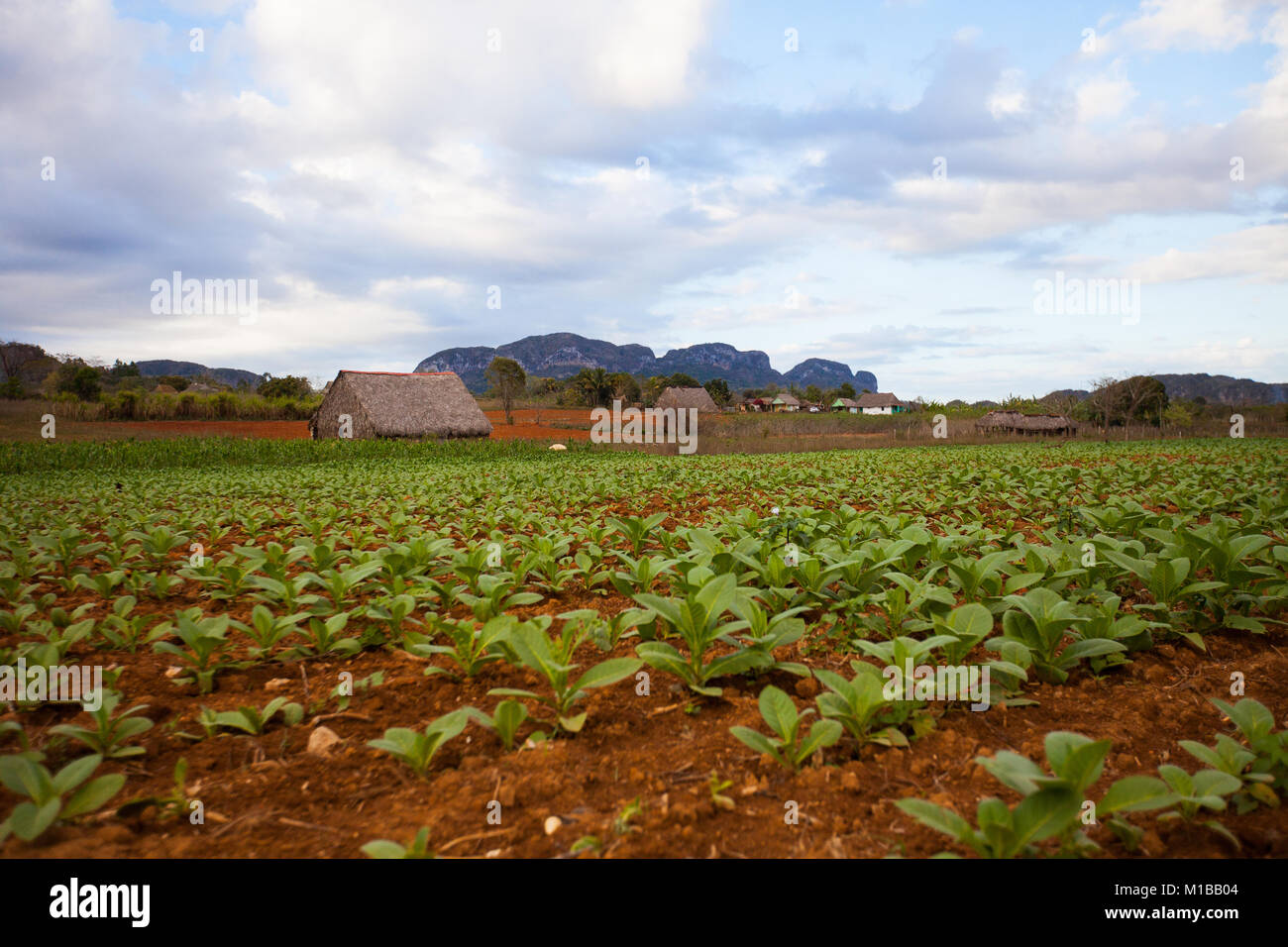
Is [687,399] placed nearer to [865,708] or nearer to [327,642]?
[327,642]

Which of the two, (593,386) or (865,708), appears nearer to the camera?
(865,708)

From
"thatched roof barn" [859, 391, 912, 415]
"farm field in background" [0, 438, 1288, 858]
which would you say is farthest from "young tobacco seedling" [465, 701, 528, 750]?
"thatched roof barn" [859, 391, 912, 415]

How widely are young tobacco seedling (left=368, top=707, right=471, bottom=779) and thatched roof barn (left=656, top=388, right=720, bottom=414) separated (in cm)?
6187

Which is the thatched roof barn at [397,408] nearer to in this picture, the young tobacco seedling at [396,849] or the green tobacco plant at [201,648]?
the green tobacco plant at [201,648]

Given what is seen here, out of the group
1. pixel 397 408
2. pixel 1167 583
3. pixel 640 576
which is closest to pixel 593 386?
pixel 397 408

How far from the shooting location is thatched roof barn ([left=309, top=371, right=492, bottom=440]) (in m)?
30.2

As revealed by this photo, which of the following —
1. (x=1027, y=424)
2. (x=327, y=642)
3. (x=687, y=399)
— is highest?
(x=687, y=399)

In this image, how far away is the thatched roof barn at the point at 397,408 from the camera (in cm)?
3022

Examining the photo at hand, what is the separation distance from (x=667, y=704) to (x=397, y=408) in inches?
1253

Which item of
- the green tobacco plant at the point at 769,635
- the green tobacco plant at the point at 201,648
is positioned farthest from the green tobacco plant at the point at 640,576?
the green tobacco plant at the point at 201,648

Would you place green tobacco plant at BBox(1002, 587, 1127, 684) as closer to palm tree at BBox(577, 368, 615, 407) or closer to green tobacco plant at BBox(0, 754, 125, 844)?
green tobacco plant at BBox(0, 754, 125, 844)

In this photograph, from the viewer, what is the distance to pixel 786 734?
1.76 m
